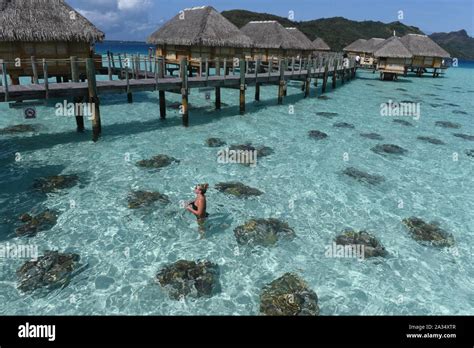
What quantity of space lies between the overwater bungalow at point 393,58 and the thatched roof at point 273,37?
11.5m

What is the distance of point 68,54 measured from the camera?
19.9 metres

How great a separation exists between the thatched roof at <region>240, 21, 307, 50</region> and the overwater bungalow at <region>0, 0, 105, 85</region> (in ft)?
63.0

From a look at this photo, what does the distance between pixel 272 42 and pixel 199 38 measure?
12282mm

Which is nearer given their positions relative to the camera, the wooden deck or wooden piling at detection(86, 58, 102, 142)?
the wooden deck

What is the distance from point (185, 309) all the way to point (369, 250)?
512 centimetres

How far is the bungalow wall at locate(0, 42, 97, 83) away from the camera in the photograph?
1825cm

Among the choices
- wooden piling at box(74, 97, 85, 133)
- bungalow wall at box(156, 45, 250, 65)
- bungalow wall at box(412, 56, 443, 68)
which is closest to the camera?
wooden piling at box(74, 97, 85, 133)

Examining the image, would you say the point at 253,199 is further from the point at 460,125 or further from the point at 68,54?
the point at 460,125

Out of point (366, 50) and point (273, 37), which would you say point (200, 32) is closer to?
point (273, 37)

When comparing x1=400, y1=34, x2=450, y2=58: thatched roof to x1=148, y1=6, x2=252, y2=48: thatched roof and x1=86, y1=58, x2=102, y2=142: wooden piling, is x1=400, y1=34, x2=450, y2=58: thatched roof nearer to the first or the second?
x1=148, y1=6, x2=252, y2=48: thatched roof

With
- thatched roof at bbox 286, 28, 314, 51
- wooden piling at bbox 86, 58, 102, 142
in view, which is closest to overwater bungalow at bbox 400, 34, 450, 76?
thatched roof at bbox 286, 28, 314, 51
